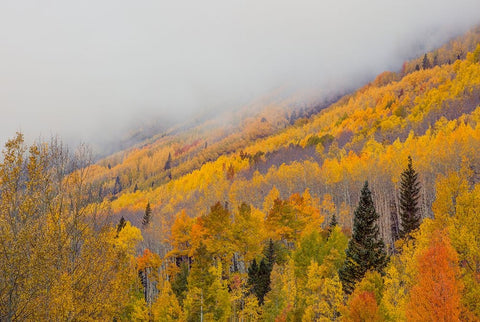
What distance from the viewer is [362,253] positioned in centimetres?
3009

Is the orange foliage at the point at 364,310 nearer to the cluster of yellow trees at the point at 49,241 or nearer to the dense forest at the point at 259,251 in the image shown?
the dense forest at the point at 259,251

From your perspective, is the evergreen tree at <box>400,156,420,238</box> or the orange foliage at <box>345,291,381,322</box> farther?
the evergreen tree at <box>400,156,420,238</box>

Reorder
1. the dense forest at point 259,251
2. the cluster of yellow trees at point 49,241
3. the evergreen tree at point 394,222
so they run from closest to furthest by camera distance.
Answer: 1. the cluster of yellow trees at point 49,241
2. the dense forest at point 259,251
3. the evergreen tree at point 394,222

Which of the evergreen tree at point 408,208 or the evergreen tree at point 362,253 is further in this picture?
the evergreen tree at point 408,208

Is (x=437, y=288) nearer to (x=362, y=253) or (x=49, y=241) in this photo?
(x=362, y=253)

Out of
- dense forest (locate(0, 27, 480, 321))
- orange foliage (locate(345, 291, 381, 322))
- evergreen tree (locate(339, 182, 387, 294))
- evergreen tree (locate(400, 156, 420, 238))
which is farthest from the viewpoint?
evergreen tree (locate(400, 156, 420, 238))

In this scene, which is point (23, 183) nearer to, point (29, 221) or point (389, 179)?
point (29, 221)

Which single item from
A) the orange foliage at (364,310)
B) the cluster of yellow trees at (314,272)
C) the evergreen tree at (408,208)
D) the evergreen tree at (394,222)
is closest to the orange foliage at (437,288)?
the cluster of yellow trees at (314,272)

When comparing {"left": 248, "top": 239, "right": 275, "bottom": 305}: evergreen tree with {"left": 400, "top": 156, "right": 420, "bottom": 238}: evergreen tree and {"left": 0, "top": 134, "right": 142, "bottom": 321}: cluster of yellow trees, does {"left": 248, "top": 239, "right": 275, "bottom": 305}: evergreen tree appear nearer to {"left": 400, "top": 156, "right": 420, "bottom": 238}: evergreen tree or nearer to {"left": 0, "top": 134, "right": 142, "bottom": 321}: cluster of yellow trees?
{"left": 400, "top": 156, "right": 420, "bottom": 238}: evergreen tree

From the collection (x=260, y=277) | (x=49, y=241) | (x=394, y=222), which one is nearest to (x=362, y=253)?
(x=260, y=277)

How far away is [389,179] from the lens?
64.7 metres

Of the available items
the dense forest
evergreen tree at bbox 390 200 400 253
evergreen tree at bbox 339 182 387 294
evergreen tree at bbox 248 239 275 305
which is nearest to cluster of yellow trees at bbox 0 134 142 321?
the dense forest

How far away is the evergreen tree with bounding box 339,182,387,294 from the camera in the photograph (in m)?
29.9

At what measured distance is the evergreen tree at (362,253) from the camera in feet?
98.2
